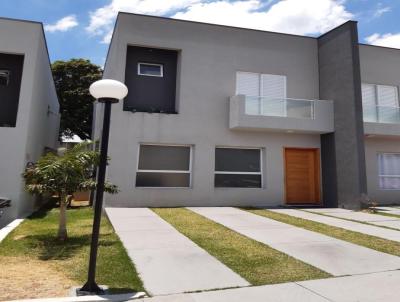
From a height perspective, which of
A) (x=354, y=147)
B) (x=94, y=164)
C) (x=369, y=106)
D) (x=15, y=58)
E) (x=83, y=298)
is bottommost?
(x=83, y=298)

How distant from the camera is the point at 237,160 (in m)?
13.6

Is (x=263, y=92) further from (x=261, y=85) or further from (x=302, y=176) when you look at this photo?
(x=302, y=176)

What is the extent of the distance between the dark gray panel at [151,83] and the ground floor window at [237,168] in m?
2.82

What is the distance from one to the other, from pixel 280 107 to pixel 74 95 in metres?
23.2

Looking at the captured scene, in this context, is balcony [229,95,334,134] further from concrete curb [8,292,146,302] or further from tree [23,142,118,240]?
concrete curb [8,292,146,302]

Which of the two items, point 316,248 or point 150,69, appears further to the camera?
point 150,69

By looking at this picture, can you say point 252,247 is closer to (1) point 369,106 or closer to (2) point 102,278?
(2) point 102,278

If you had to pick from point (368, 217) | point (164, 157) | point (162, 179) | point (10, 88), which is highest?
point (10, 88)

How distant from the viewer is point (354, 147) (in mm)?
12523

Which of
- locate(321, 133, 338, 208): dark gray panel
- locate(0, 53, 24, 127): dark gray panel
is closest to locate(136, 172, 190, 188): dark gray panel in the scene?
locate(0, 53, 24, 127): dark gray panel

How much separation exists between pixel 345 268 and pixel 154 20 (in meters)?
11.4

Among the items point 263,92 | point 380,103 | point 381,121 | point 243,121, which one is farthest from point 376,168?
point 243,121

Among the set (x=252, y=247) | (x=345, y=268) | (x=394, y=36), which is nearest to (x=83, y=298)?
(x=252, y=247)

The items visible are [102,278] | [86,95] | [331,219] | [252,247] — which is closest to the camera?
[102,278]
